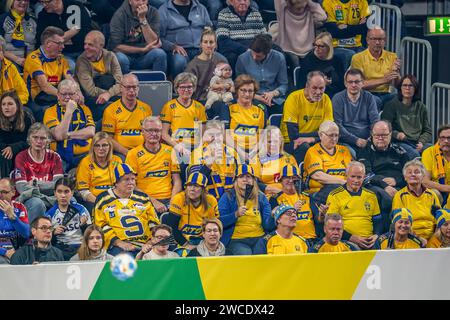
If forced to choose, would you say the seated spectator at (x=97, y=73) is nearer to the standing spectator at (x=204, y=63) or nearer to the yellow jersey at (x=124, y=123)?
the yellow jersey at (x=124, y=123)

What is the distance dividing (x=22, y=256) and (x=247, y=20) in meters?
4.73

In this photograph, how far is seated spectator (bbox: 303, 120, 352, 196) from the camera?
13781mm

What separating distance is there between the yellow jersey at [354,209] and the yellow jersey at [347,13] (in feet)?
8.88

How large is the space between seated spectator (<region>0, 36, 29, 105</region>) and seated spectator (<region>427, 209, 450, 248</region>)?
506 centimetres

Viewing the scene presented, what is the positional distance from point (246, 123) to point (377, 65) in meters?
2.18

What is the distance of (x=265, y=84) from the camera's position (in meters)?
14.6

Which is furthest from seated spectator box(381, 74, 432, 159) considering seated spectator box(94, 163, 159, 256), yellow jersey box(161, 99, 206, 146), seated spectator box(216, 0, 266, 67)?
seated spectator box(94, 163, 159, 256)

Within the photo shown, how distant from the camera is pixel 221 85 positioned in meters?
14.2

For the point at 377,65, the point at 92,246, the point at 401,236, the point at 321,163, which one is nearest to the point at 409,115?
the point at 377,65

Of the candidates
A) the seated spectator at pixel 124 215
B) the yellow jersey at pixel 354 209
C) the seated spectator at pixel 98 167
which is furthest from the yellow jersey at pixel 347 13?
the seated spectator at pixel 124 215

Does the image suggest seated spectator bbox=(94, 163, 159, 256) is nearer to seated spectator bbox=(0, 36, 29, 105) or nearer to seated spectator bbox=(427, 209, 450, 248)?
seated spectator bbox=(0, 36, 29, 105)

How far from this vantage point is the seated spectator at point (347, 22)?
1541cm

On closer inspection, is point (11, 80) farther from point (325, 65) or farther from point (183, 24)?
point (325, 65)
